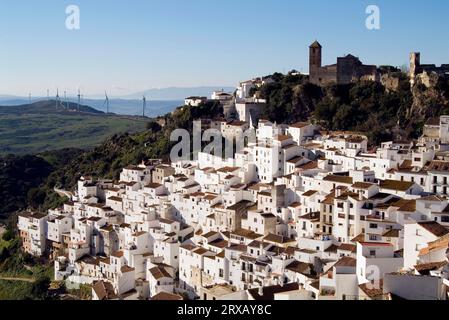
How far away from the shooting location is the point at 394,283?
1284cm

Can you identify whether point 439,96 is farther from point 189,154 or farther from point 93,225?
point 93,225

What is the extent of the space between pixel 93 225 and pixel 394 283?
1947cm

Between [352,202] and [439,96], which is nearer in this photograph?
[352,202]

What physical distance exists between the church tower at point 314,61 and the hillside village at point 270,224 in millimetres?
6343

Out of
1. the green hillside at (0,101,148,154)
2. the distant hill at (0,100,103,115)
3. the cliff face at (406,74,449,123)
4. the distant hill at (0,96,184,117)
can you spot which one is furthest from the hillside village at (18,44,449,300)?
the distant hill at (0,96,184,117)

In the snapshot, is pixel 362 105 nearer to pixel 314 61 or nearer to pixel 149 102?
pixel 314 61

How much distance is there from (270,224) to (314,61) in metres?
18.2

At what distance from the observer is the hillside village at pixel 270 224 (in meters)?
16.3

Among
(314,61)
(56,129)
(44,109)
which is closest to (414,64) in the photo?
(314,61)

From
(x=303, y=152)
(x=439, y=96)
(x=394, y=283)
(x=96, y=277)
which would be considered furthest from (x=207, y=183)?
(x=394, y=283)

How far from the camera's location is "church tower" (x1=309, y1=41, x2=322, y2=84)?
1532 inches

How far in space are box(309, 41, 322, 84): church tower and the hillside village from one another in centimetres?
634

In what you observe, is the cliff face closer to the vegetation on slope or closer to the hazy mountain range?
the vegetation on slope

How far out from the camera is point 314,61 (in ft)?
128
